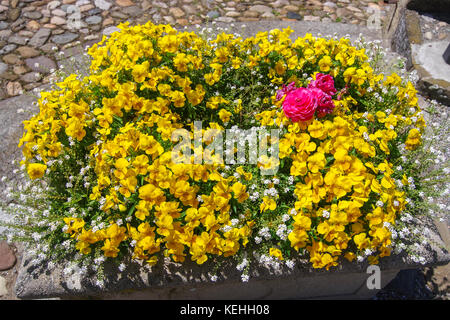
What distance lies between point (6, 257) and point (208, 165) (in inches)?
79.6

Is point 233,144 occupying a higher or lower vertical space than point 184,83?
lower

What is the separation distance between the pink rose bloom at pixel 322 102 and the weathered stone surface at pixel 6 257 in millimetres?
2673

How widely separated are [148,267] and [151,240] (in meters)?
0.27

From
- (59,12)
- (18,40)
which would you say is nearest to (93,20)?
(59,12)

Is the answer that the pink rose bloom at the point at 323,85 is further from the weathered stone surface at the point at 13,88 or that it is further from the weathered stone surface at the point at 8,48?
the weathered stone surface at the point at 8,48

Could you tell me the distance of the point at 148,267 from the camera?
2275 millimetres

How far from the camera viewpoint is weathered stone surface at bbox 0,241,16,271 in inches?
120

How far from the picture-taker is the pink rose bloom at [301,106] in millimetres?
2387

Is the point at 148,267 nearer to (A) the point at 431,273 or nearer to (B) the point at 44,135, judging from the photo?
(B) the point at 44,135

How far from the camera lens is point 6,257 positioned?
10.1 ft

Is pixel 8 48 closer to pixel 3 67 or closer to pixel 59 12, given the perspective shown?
pixel 3 67

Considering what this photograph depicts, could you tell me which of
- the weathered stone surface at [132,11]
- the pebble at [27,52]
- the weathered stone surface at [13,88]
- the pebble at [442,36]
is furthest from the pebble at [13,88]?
the pebble at [442,36]

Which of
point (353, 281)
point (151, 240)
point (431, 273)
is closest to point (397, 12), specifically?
point (431, 273)
